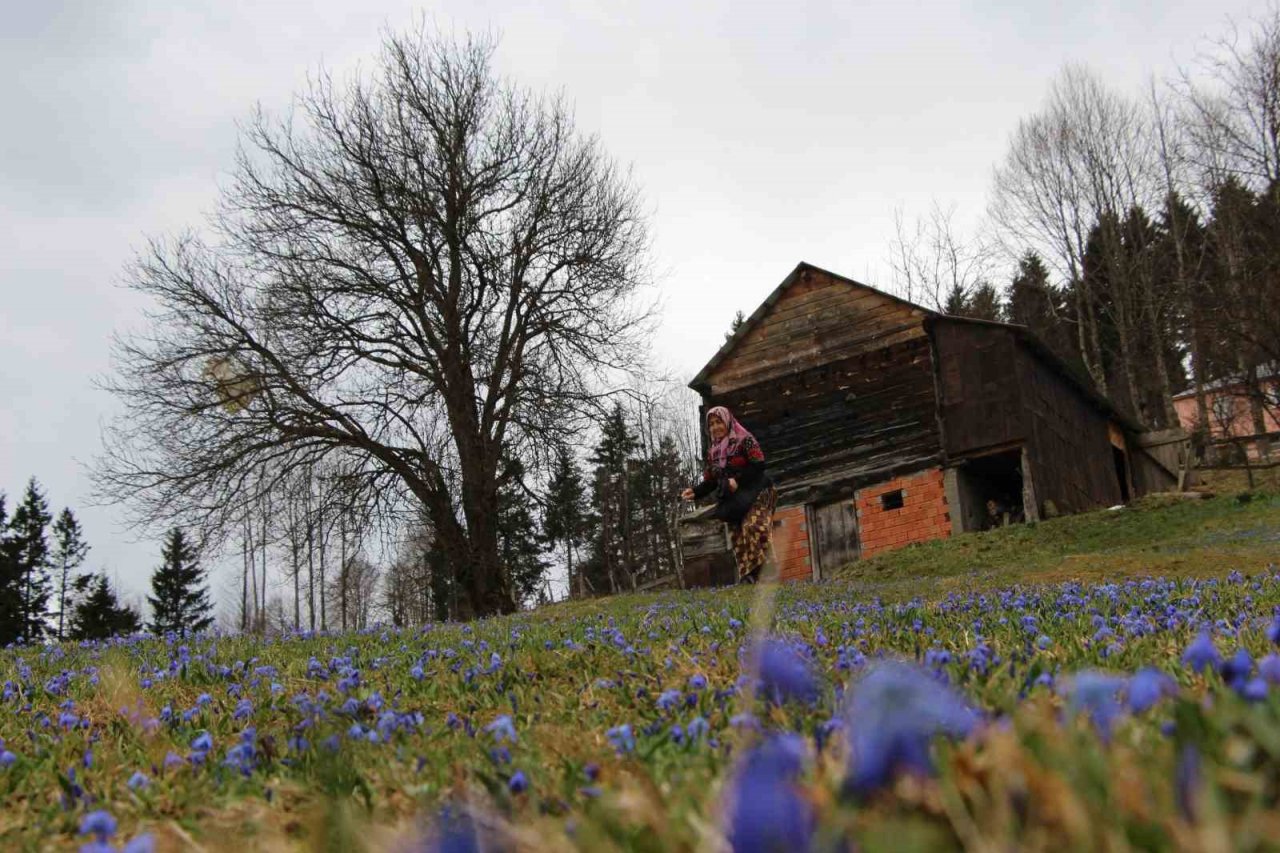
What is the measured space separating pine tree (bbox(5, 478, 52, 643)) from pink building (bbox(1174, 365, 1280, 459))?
5439 centimetres

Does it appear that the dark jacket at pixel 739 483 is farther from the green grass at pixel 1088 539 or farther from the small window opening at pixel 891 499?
the small window opening at pixel 891 499

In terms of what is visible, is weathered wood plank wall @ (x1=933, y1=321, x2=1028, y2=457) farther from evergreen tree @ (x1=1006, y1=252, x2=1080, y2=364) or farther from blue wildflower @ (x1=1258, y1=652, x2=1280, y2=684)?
evergreen tree @ (x1=1006, y1=252, x2=1080, y2=364)

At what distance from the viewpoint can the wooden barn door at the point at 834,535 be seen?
2797 centimetres

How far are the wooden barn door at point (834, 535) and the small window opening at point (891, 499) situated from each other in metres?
0.81

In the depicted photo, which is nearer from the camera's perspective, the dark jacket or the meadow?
the meadow

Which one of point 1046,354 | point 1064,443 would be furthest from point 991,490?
point 1046,354

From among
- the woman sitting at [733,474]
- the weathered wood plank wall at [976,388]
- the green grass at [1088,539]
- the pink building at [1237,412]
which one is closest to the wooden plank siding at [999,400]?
the weathered wood plank wall at [976,388]

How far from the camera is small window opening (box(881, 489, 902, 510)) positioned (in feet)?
91.7

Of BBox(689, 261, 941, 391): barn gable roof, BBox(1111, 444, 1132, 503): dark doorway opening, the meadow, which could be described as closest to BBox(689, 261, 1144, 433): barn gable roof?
BBox(689, 261, 941, 391): barn gable roof

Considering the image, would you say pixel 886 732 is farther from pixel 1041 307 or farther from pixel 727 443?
pixel 1041 307

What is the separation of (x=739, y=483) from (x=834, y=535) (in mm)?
17005

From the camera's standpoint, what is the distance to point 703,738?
2.44 metres

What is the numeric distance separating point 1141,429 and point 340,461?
3212cm

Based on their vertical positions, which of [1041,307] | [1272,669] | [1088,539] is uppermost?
[1041,307]
